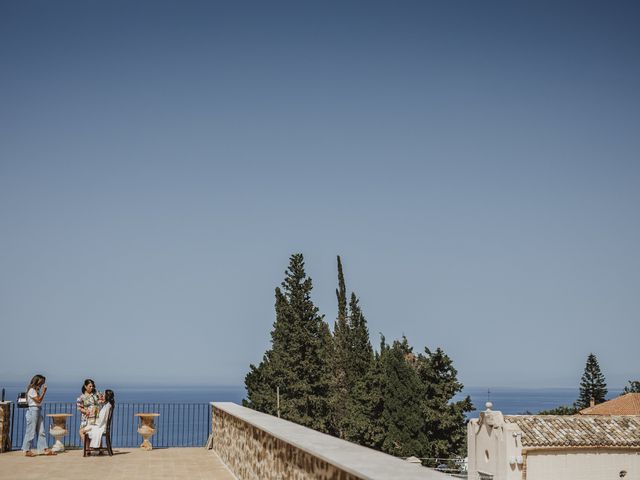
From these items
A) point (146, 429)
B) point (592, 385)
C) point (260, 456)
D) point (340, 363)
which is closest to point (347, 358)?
point (340, 363)

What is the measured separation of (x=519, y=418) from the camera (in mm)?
45531

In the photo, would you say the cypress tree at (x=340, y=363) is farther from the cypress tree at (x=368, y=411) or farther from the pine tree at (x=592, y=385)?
the pine tree at (x=592, y=385)

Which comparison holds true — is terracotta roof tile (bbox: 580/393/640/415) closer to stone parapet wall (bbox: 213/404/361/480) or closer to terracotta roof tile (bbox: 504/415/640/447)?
terracotta roof tile (bbox: 504/415/640/447)

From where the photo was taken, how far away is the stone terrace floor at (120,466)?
33.9ft

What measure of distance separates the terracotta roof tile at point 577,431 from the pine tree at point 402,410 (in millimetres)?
5782

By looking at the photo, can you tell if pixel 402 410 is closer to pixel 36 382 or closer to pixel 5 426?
pixel 5 426

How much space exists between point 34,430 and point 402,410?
120ft

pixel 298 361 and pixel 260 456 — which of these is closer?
pixel 260 456

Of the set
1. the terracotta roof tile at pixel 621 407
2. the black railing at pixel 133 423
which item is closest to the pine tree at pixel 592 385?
the terracotta roof tile at pixel 621 407

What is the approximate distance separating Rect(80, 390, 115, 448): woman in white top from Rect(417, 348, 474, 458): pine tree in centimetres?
3681

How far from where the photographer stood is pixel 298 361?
44844mm

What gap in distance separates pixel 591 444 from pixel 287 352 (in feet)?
63.5

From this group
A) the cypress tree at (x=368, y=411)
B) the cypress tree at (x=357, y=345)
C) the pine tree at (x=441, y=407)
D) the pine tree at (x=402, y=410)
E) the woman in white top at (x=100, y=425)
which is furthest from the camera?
the cypress tree at (x=357, y=345)

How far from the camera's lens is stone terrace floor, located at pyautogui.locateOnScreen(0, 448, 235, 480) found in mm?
10320
